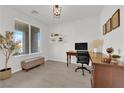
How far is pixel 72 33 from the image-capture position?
6766mm

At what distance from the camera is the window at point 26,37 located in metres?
5.08

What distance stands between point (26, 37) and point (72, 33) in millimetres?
2520

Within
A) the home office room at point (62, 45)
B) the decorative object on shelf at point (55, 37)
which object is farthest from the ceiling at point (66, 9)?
the decorative object on shelf at point (55, 37)

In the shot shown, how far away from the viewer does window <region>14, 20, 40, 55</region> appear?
5077 mm

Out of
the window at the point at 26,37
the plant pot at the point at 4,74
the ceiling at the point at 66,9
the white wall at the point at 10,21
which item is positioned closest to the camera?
the plant pot at the point at 4,74

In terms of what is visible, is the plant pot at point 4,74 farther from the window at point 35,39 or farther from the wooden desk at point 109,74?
the wooden desk at point 109,74

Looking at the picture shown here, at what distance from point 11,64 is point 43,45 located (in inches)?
116

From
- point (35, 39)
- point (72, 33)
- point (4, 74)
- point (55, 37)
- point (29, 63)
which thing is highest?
point (72, 33)

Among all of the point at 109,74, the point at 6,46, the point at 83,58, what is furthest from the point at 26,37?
the point at 109,74

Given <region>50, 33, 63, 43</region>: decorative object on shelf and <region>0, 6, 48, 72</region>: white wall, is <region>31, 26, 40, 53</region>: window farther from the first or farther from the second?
<region>50, 33, 63, 43</region>: decorative object on shelf

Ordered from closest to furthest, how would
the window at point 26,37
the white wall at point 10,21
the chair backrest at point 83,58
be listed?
the white wall at point 10,21
the chair backrest at point 83,58
the window at point 26,37

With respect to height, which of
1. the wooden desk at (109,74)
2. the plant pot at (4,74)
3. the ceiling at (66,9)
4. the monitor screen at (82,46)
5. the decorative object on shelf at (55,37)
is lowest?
the plant pot at (4,74)

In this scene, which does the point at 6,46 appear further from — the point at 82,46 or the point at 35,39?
the point at 82,46

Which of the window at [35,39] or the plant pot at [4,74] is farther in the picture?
the window at [35,39]
